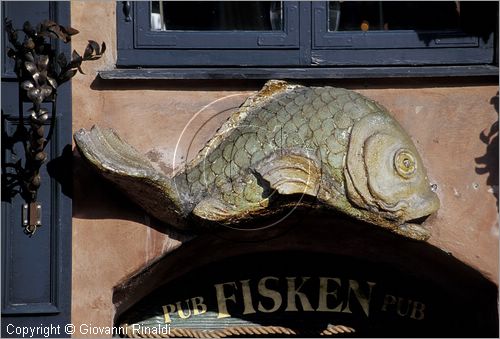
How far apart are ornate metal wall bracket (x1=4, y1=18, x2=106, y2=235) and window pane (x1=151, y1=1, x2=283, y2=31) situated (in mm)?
433

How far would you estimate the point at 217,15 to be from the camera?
691 centimetres

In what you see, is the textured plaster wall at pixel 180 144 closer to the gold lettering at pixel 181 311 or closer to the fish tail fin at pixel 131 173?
the fish tail fin at pixel 131 173

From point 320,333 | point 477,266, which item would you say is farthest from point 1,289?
point 477,266

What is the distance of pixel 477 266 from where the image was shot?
21.7 feet

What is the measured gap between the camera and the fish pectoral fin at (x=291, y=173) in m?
6.26

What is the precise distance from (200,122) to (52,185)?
0.74 meters

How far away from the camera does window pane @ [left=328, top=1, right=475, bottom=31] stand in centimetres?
687

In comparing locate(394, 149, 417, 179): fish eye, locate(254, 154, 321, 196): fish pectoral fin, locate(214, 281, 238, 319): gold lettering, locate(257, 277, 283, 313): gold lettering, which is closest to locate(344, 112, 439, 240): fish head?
locate(394, 149, 417, 179): fish eye

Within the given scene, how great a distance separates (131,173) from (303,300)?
1284 mm

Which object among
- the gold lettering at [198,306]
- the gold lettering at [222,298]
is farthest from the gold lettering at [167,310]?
the gold lettering at [222,298]

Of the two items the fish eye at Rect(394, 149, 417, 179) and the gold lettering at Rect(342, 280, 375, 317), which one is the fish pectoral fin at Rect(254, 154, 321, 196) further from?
the gold lettering at Rect(342, 280, 375, 317)

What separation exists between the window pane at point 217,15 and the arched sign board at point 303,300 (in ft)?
3.72

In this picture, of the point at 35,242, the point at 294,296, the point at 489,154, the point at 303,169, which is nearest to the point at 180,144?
the point at 303,169

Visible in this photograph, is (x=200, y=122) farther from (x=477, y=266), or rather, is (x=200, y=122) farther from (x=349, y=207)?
(x=477, y=266)
